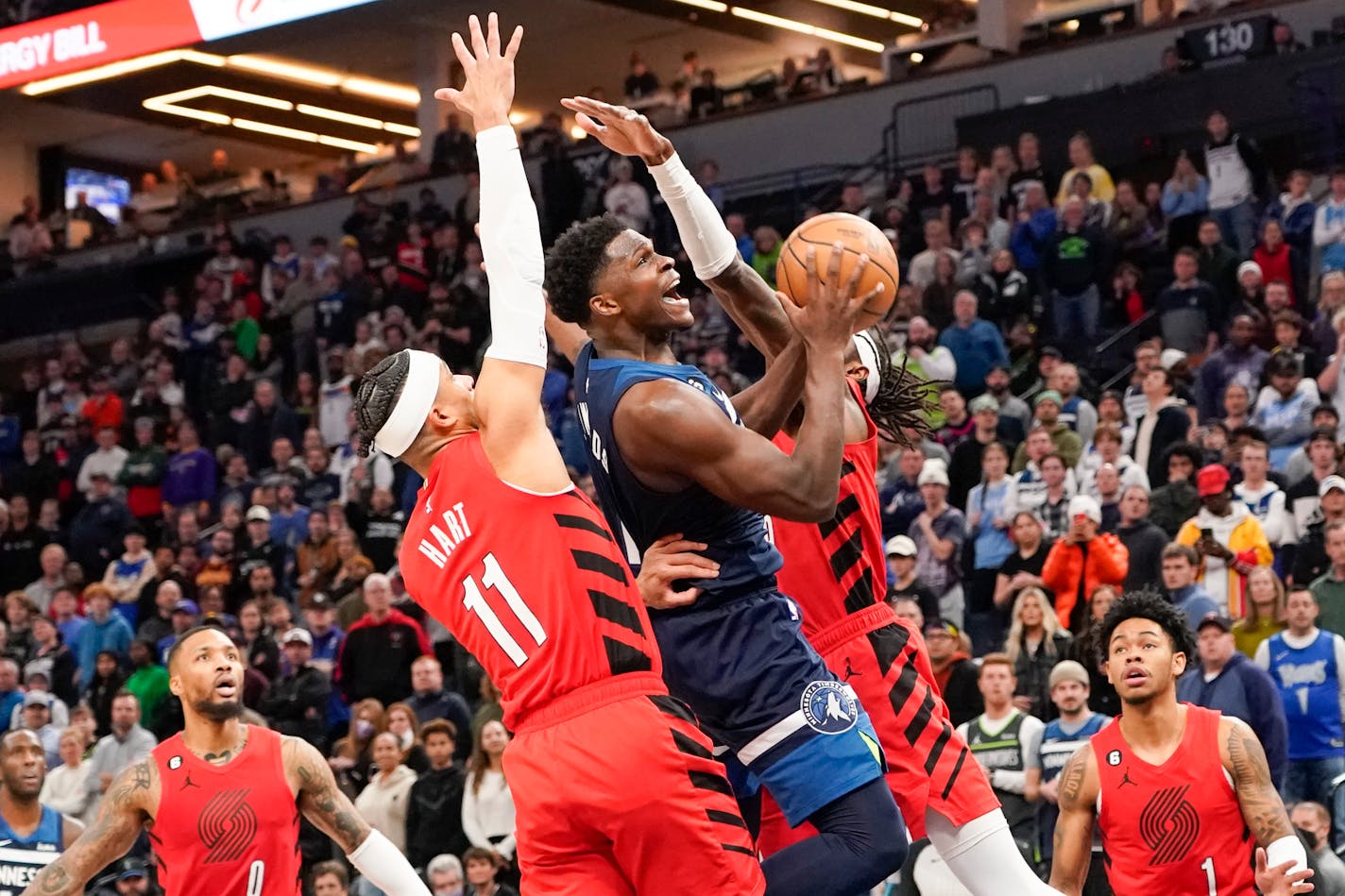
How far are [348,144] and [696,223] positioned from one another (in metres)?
28.2

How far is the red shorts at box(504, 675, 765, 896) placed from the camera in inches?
187

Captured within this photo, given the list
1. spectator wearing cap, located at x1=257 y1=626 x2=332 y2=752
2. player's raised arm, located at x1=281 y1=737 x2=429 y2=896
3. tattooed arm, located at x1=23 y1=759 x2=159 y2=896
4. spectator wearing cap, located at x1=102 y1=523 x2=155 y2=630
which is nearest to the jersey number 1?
player's raised arm, located at x1=281 y1=737 x2=429 y2=896

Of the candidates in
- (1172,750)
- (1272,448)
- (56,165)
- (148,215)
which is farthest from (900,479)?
(56,165)

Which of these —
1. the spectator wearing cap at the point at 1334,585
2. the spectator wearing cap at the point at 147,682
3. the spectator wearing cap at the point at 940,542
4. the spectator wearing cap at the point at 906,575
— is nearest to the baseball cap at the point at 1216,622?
the spectator wearing cap at the point at 1334,585

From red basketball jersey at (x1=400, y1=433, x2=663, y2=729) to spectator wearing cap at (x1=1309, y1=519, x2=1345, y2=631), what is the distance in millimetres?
7465

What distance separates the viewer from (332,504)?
690 inches

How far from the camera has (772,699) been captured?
536 cm

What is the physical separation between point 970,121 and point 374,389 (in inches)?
651

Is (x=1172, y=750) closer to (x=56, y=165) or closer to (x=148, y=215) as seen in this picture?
(x=148, y=215)

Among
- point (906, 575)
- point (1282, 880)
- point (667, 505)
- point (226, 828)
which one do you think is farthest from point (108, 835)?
point (906, 575)

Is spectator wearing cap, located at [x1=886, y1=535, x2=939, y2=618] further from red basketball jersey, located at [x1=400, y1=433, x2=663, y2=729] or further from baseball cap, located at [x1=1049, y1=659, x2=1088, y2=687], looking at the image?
red basketball jersey, located at [x1=400, y1=433, x2=663, y2=729]

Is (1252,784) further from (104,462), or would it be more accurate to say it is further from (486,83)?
(104,462)

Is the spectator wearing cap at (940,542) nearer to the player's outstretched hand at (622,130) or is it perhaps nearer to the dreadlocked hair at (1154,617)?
the dreadlocked hair at (1154,617)

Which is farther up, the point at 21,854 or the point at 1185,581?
the point at 1185,581
